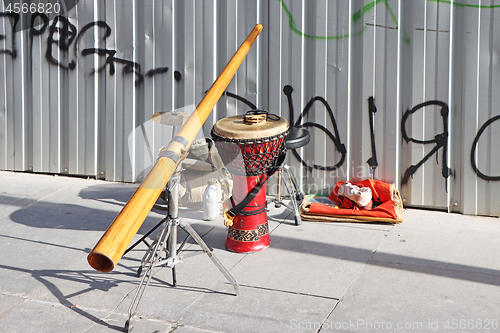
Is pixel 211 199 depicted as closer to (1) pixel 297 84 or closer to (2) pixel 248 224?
(2) pixel 248 224

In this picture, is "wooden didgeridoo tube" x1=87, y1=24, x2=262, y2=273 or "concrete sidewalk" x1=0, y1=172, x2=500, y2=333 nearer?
"wooden didgeridoo tube" x1=87, y1=24, x2=262, y2=273

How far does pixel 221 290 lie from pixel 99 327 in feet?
3.11

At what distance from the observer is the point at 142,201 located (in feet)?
10.4

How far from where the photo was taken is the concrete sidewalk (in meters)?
3.73

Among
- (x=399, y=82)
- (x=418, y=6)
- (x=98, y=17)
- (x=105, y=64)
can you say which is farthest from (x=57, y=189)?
(x=418, y=6)

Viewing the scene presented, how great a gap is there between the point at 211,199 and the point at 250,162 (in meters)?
1.10

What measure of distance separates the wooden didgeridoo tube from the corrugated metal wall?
6.16ft

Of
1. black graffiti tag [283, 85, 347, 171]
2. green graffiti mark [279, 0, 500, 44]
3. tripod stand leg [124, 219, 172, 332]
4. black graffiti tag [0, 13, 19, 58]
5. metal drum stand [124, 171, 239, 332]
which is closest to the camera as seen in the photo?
tripod stand leg [124, 219, 172, 332]

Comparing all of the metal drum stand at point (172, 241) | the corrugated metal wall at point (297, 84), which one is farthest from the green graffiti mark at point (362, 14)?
the metal drum stand at point (172, 241)

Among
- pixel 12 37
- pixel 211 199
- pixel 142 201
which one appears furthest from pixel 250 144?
pixel 12 37

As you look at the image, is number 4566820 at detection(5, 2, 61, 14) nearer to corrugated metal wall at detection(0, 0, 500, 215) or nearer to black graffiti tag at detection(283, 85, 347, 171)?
corrugated metal wall at detection(0, 0, 500, 215)

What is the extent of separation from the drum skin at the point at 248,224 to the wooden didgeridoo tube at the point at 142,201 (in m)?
1.40

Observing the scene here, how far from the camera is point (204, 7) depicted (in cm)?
651

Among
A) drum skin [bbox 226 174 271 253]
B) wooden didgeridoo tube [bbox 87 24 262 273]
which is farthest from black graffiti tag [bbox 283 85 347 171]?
wooden didgeridoo tube [bbox 87 24 262 273]
